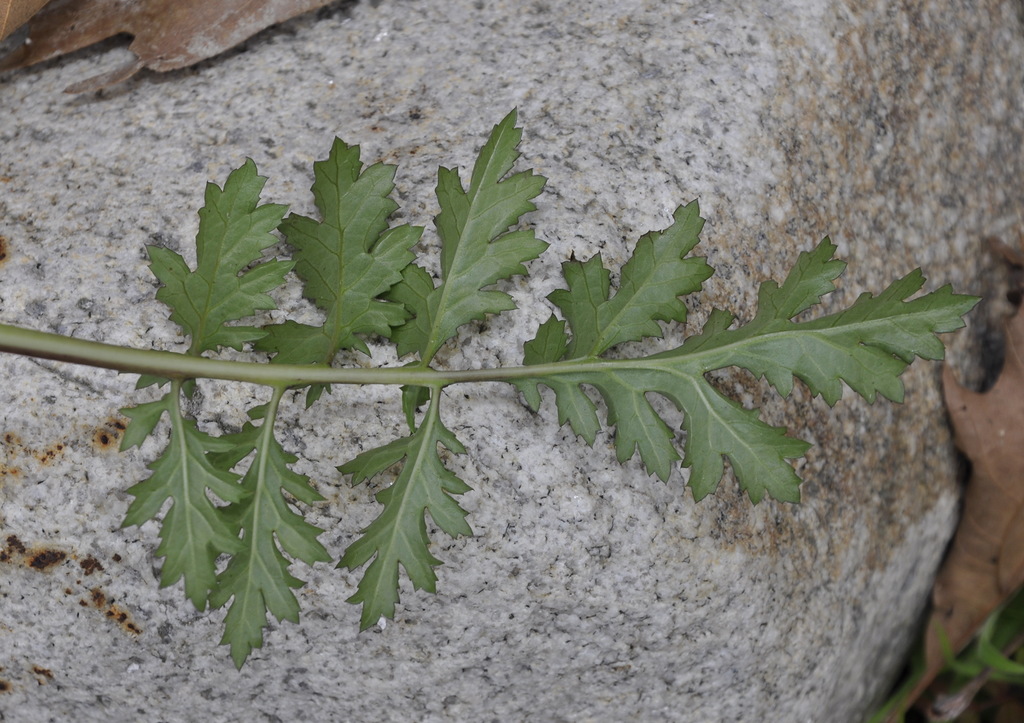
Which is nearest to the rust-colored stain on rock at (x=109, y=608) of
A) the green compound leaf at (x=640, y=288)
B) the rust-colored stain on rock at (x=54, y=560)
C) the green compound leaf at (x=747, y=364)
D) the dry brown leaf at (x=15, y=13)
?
the rust-colored stain on rock at (x=54, y=560)

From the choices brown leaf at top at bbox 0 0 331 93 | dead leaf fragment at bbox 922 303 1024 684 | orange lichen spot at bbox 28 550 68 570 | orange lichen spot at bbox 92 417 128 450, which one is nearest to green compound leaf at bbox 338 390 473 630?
orange lichen spot at bbox 92 417 128 450

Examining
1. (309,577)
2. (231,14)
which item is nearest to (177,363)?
(309,577)

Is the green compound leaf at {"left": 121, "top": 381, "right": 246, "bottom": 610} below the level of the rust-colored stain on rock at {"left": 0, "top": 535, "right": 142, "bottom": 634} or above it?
above

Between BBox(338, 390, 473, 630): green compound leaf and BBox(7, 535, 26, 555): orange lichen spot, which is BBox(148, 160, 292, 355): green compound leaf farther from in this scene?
BBox(7, 535, 26, 555): orange lichen spot

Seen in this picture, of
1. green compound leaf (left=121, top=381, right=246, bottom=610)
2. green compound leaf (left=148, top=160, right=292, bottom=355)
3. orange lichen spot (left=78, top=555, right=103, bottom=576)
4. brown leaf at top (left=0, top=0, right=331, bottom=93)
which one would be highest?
brown leaf at top (left=0, top=0, right=331, bottom=93)

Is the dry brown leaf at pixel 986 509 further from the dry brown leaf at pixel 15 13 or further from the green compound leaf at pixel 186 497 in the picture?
the dry brown leaf at pixel 15 13

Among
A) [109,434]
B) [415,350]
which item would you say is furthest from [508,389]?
[109,434]

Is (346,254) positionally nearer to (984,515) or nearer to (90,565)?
(90,565)

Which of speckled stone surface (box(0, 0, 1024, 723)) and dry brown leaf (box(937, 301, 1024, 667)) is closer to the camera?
speckled stone surface (box(0, 0, 1024, 723))
